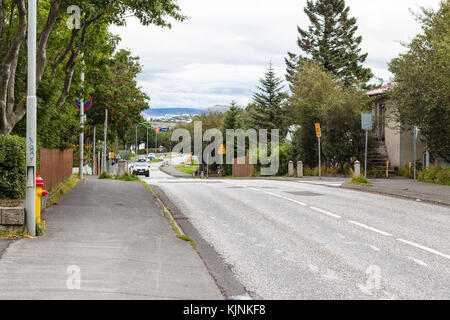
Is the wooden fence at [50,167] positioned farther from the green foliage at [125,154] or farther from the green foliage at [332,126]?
the green foliage at [125,154]

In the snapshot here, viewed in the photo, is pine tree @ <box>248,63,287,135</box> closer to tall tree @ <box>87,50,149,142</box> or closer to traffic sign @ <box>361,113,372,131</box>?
tall tree @ <box>87,50,149,142</box>

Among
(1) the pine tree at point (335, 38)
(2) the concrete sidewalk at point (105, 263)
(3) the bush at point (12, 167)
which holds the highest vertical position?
(1) the pine tree at point (335, 38)

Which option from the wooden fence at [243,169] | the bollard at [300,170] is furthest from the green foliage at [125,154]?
the bollard at [300,170]

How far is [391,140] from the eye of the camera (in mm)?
38625

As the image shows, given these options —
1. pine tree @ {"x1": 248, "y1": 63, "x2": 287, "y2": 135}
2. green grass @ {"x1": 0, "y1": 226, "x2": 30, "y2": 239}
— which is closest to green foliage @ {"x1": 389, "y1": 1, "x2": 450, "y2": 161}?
green grass @ {"x1": 0, "y1": 226, "x2": 30, "y2": 239}

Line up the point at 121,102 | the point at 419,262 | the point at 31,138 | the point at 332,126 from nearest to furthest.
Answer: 1. the point at 419,262
2. the point at 31,138
3. the point at 332,126
4. the point at 121,102

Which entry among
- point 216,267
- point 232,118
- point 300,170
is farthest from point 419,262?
point 232,118

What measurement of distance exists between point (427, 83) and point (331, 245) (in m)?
16.4

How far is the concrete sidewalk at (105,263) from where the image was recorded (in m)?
5.78

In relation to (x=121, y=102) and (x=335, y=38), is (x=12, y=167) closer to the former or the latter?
(x=121, y=102)

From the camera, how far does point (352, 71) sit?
7000 cm

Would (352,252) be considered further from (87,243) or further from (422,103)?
(422,103)

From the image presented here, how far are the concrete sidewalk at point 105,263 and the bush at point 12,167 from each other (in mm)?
900

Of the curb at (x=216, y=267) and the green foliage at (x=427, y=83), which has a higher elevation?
the green foliage at (x=427, y=83)
